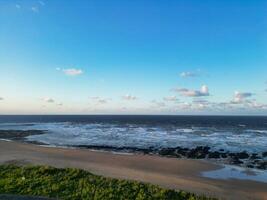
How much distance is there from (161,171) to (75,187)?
35.4 feet

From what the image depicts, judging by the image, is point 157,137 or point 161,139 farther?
point 157,137

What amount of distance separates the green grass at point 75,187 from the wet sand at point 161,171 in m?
3.99

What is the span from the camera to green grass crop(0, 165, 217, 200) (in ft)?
43.2

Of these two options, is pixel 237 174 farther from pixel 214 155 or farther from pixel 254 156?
pixel 254 156

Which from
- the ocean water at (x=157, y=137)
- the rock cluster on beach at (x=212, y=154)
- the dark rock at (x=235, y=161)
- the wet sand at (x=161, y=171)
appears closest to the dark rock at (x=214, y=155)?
the rock cluster on beach at (x=212, y=154)

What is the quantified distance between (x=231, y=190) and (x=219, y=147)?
75.1 feet

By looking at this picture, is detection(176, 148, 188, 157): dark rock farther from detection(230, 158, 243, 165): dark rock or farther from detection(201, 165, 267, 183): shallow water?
detection(201, 165, 267, 183): shallow water

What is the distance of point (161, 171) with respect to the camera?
23891 millimetres

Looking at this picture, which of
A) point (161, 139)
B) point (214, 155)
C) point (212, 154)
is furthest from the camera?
point (161, 139)

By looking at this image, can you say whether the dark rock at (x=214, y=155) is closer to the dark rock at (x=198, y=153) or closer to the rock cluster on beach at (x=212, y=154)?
the rock cluster on beach at (x=212, y=154)

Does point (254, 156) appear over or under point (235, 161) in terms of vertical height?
over

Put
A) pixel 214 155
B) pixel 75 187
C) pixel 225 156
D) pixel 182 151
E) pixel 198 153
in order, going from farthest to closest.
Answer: pixel 182 151, pixel 198 153, pixel 214 155, pixel 225 156, pixel 75 187

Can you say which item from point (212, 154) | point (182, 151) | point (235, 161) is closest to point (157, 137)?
point (182, 151)

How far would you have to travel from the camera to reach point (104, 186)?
14727 millimetres
